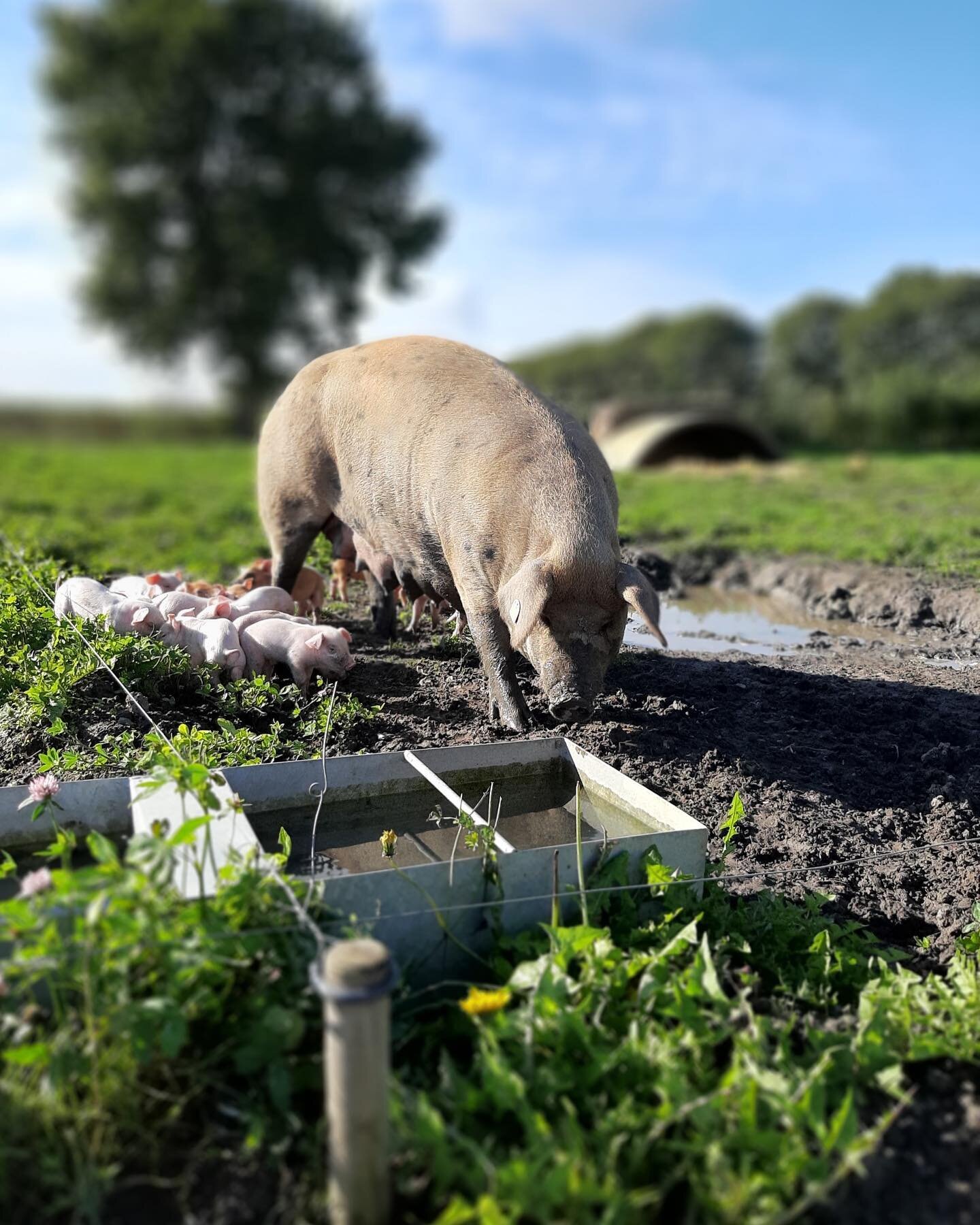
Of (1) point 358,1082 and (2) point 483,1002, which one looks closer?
(1) point 358,1082

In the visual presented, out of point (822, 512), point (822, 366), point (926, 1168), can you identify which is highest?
point (822, 366)

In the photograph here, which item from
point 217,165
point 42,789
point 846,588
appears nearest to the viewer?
point 42,789

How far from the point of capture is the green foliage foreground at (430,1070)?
85.2 inches

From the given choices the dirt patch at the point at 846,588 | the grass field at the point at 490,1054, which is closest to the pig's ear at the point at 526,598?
the grass field at the point at 490,1054

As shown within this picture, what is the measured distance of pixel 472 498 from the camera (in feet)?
15.4

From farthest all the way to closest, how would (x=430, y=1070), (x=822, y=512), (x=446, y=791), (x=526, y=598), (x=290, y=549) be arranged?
1. (x=822, y=512)
2. (x=290, y=549)
3. (x=526, y=598)
4. (x=446, y=791)
5. (x=430, y=1070)

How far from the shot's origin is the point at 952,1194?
2312mm

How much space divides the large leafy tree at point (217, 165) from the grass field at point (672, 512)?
15.2m

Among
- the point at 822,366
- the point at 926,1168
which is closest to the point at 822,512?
the point at 926,1168

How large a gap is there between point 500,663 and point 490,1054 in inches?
91.7

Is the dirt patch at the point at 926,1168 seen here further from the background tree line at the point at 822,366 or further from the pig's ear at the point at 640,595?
the background tree line at the point at 822,366

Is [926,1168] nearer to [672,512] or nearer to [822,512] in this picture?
[672,512]

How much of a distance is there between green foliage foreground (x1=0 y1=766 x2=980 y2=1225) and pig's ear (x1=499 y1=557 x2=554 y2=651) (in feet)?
4.78

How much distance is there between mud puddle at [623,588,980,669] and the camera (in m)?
6.48
